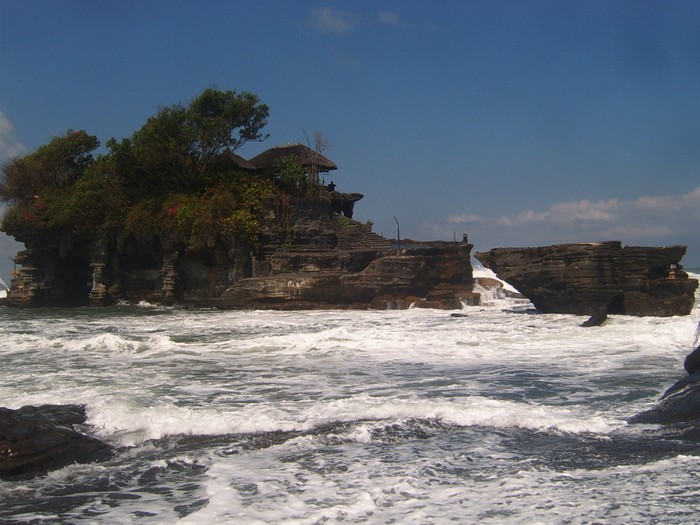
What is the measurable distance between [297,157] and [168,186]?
6670 mm

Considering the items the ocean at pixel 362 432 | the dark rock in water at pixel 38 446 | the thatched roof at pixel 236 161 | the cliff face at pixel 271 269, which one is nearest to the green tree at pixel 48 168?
the cliff face at pixel 271 269

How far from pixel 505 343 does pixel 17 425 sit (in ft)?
36.6

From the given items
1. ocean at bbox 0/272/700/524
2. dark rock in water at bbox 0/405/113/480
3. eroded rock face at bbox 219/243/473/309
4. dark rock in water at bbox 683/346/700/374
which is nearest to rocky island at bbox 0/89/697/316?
eroded rock face at bbox 219/243/473/309

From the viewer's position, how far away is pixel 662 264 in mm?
20344

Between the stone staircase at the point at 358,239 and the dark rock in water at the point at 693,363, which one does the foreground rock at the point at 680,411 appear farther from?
the stone staircase at the point at 358,239

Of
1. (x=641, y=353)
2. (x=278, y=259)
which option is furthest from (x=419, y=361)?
(x=278, y=259)

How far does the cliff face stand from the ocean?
10.1 m

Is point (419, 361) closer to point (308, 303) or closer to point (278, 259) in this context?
point (308, 303)

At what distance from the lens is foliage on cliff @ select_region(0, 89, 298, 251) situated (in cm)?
2842

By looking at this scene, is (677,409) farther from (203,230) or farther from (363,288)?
(203,230)

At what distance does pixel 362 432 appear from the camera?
704 centimetres

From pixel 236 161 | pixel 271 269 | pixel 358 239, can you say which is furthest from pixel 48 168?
pixel 358 239

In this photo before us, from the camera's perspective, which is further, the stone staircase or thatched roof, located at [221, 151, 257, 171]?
thatched roof, located at [221, 151, 257, 171]

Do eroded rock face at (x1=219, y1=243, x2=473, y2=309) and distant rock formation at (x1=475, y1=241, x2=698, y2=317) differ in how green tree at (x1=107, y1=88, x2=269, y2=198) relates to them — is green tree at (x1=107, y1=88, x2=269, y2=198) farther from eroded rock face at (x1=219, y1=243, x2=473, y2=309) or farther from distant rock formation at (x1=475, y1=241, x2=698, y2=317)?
distant rock formation at (x1=475, y1=241, x2=698, y2=317)
